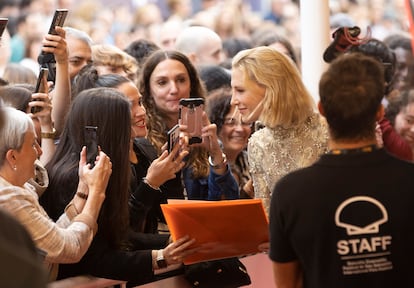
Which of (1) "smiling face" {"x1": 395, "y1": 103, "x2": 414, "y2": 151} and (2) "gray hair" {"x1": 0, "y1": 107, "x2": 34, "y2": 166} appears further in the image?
(1) "smiling face" {"x1": 395, "y1": 103, "x2": 414, "y2": 151}

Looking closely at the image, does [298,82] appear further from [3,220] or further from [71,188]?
[3,220]

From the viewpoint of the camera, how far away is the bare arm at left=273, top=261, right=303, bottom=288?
2631 mm

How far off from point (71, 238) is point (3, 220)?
6.28ft

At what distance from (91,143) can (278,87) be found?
980 mm

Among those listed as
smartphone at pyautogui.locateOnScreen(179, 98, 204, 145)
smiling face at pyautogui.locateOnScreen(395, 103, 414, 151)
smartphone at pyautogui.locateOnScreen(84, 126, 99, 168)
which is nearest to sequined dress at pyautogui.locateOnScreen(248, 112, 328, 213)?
smartphone at pyautogui.locateOnScreen(179, 98, 204, 145)

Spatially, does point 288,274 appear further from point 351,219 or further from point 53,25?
point 53,25

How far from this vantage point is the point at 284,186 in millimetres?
2555

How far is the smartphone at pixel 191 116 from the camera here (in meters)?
4.33

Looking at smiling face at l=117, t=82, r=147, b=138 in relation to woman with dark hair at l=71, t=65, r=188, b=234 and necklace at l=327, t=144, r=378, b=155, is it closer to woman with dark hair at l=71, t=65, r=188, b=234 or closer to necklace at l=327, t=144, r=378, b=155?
woman with dark hair at l=71, t=65, r=188, b=234

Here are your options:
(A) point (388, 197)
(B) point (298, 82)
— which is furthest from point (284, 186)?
(B) point (298, 82)

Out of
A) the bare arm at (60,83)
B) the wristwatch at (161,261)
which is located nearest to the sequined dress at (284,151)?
the wristwatch at (161,261)

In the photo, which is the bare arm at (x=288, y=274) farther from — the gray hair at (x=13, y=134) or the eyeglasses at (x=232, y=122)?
the eyeglasses at (x=232, y=122)

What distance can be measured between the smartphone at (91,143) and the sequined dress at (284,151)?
0.88m

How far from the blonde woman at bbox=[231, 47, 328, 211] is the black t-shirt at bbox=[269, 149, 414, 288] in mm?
1528
